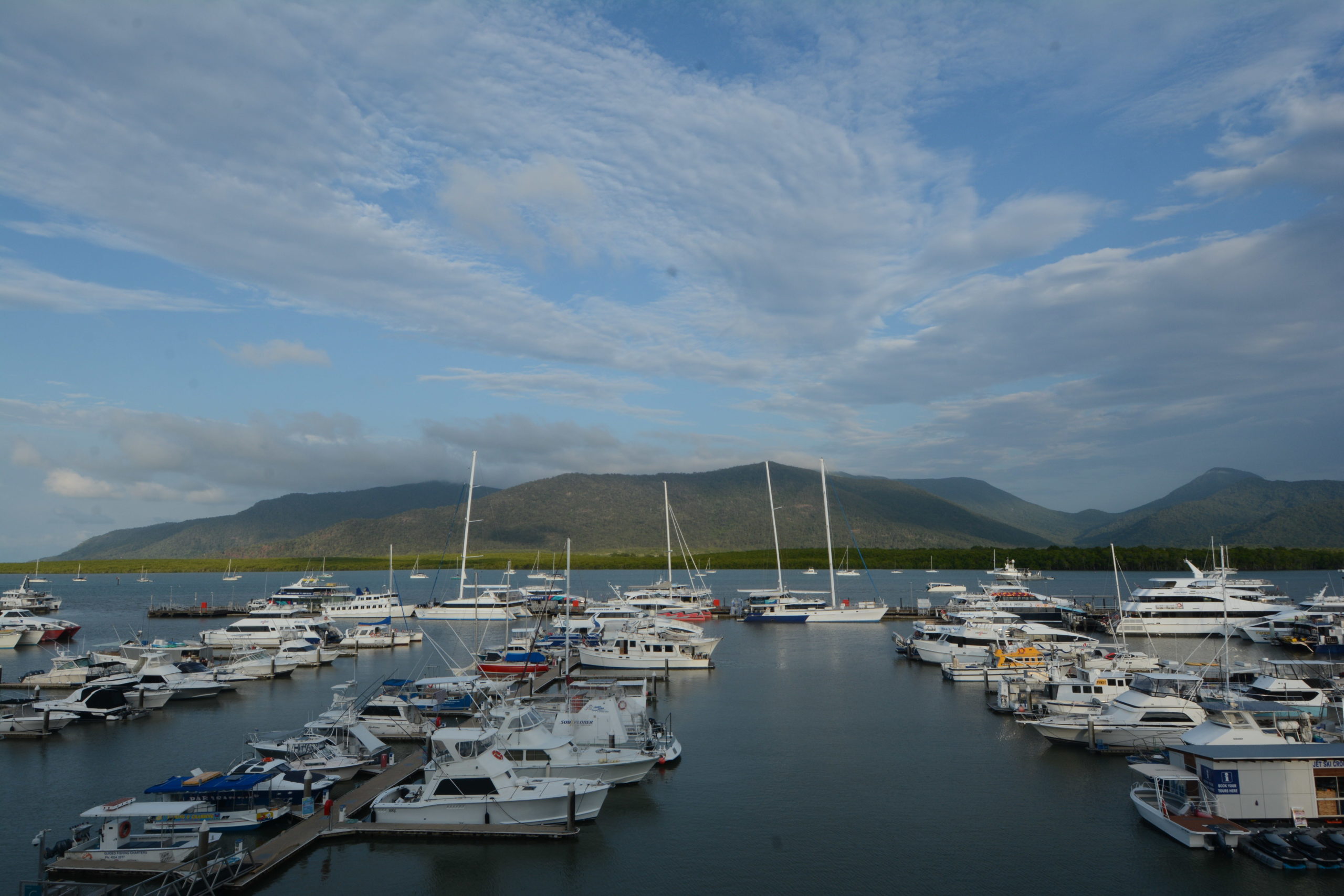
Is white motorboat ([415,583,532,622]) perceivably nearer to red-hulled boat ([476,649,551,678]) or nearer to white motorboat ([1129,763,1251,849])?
red-hulled boat ([476,649,551,678])

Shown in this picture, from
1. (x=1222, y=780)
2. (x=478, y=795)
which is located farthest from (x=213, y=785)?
(x=1222, y=780)

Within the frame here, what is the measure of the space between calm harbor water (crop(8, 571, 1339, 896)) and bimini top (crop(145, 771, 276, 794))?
277 cm

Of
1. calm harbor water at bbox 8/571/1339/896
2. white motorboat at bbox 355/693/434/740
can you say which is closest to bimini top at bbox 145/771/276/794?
calm harbor water at bbox 8/571/1339/896

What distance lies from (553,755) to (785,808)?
7.08 m

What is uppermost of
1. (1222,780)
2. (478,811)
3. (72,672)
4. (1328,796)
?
(72,672)

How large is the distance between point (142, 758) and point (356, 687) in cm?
1439

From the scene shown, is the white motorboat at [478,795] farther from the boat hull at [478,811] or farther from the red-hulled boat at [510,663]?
the red-hulled boat at [510,663]

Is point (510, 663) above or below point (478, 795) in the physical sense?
above

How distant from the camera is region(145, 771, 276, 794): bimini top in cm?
2289

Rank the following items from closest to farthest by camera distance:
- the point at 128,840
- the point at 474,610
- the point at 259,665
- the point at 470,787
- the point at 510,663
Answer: the point at 128,840, the point at 470,787, the point at 510,663, the point at 259,665, the point at 474,610

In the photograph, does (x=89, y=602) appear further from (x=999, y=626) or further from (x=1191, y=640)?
(x=1191, y=640)

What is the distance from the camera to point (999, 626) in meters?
56.2

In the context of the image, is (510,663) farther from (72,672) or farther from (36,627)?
(36,627)

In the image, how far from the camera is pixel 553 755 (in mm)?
25719
